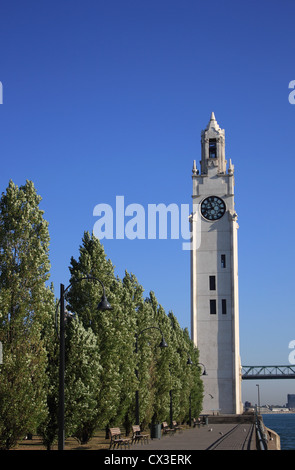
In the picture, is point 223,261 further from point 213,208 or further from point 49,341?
point 49,341

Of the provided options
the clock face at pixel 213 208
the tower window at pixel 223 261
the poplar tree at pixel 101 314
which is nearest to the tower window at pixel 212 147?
the clock face at pixel 213 208

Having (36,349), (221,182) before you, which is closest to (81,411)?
(36,349)

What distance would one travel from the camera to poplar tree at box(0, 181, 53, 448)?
33.6 meters

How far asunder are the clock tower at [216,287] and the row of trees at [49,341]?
207 ft

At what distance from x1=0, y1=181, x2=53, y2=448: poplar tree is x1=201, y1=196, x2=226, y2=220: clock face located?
3431 inches

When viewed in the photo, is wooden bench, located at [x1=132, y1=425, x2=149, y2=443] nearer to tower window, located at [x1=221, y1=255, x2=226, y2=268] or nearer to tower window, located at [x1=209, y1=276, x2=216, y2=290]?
tower window, located at [x1=209, y1=276, x2=216, y2=290]

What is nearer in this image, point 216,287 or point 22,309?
point 22,309

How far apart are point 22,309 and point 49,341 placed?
3829 millimetres

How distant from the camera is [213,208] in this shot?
123438 millimetres

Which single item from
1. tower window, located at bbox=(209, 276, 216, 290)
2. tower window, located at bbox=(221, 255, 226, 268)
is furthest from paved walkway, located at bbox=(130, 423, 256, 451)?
tower window, located at bbox=(221, 255, 226, 268)

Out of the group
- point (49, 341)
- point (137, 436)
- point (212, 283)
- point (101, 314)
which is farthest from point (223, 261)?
point (49, 341)

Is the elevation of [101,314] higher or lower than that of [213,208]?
lower

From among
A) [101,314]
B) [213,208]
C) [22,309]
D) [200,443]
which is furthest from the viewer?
[213,208]
